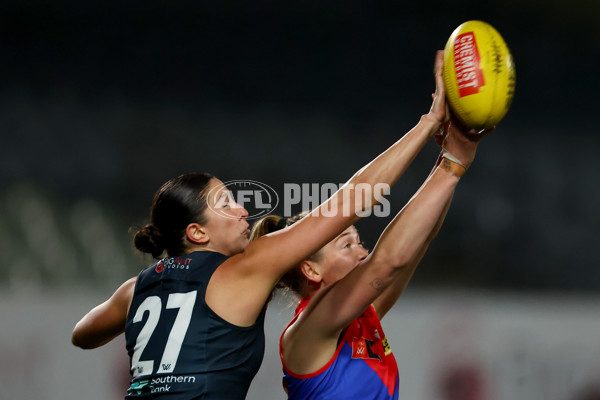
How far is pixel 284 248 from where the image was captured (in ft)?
4.93

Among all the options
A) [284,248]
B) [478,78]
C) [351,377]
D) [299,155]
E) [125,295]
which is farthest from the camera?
[299,155]

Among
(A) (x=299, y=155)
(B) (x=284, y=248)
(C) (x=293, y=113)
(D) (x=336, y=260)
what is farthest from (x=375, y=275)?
(C) (x=293, y=113)

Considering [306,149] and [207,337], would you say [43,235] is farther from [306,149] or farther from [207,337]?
[207,337]

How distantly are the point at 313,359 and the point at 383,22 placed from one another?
136 inches

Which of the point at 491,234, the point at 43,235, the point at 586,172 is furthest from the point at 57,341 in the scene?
the point at 586,172

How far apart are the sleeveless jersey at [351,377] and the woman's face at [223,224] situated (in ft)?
1.34

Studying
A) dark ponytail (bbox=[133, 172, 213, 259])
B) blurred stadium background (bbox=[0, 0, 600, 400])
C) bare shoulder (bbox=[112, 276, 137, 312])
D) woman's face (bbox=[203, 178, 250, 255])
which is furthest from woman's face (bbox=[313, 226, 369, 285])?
blurred stadium background (bbox=[0, 0, 600, 400])

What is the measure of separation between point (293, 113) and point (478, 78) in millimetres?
2818

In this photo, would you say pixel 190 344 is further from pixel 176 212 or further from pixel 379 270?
pixel 379 270

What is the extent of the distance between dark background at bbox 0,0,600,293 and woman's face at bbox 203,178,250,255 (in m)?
2.47

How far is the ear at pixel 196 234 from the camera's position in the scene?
168cm

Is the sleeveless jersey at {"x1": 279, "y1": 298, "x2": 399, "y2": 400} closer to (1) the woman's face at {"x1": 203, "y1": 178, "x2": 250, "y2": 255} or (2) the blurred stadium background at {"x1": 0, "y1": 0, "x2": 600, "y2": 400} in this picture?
(1) the woman's face at {"x1": 203, "y1": 178, "x2": 250, "y2": 255}

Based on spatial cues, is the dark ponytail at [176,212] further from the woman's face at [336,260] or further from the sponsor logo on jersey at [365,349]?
the sponsor logo on jersey at [365,349]

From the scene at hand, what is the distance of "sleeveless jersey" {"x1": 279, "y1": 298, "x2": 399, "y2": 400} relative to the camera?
5.68 ft
